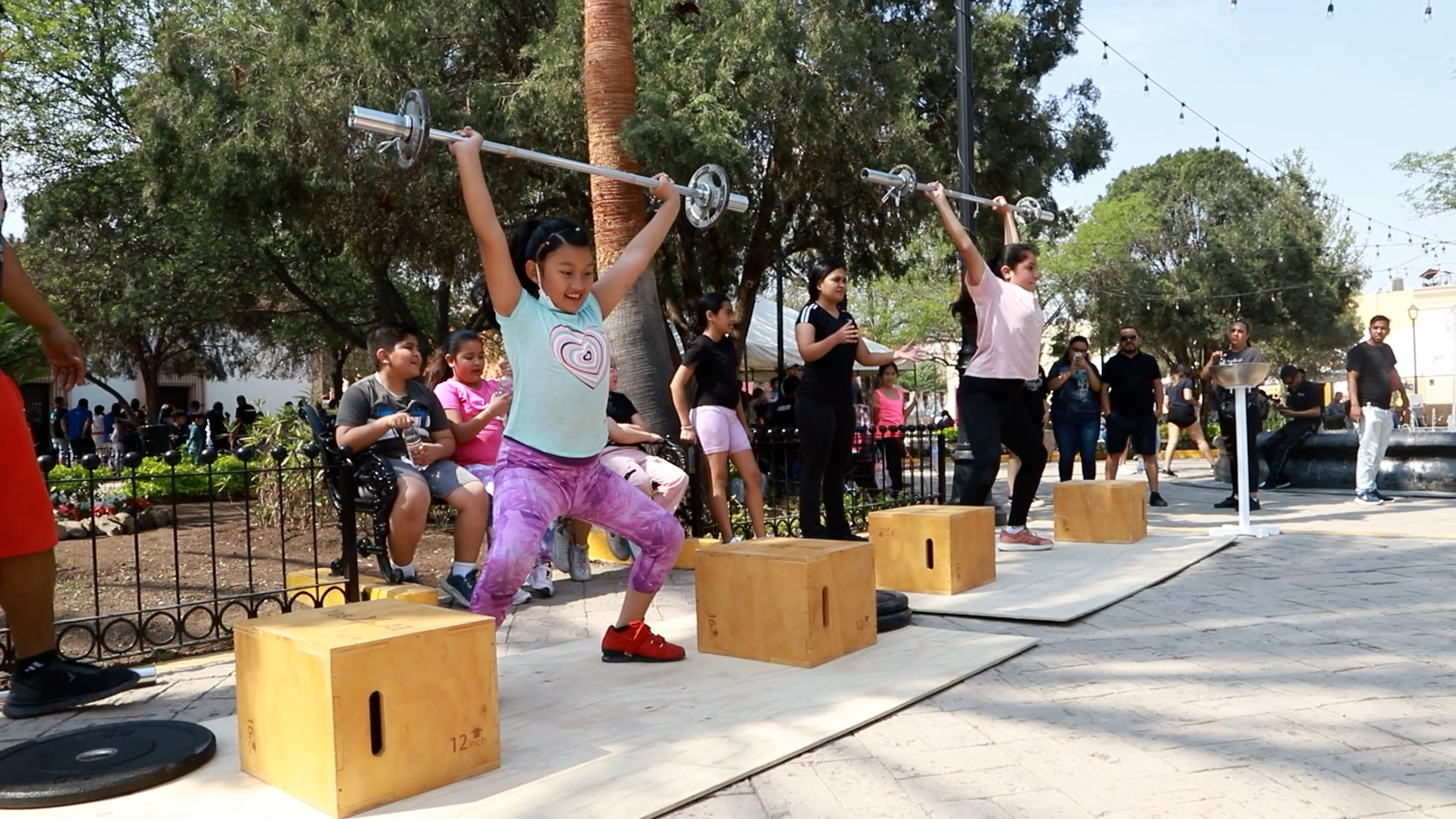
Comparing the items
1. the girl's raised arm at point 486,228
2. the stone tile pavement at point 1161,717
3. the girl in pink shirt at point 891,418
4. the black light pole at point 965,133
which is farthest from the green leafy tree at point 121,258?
the stone tile pavement at point 1161,717

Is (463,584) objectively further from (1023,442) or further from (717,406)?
(1023,442)

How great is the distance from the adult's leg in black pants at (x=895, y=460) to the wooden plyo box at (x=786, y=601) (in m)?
5.62

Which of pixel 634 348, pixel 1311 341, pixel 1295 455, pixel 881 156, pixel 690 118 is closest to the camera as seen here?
pixel 634 348

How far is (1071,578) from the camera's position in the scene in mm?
6395

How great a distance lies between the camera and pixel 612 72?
28.9 feet

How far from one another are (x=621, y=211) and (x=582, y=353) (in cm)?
503

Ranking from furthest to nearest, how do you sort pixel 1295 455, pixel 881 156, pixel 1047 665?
pixel 1295 455 → pixel 881 156 → pixel 1047 665

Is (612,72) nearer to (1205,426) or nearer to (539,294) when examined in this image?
(539,294)

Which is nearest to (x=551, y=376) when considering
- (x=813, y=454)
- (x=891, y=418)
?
(x=813, y=454)

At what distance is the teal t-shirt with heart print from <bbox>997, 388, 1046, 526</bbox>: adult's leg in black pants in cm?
371

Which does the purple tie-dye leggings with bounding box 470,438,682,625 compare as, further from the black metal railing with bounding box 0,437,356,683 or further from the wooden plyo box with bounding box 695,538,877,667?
the black metal railing with bounding box 0,437,356,683

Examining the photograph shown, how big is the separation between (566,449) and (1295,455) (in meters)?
11.6

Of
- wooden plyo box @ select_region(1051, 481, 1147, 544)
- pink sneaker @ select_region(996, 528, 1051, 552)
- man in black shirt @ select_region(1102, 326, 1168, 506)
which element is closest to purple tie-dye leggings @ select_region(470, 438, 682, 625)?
pink sneaker @ select_region(996, 528, 1051, 552)

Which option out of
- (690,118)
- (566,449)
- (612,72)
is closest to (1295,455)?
(690,118)
